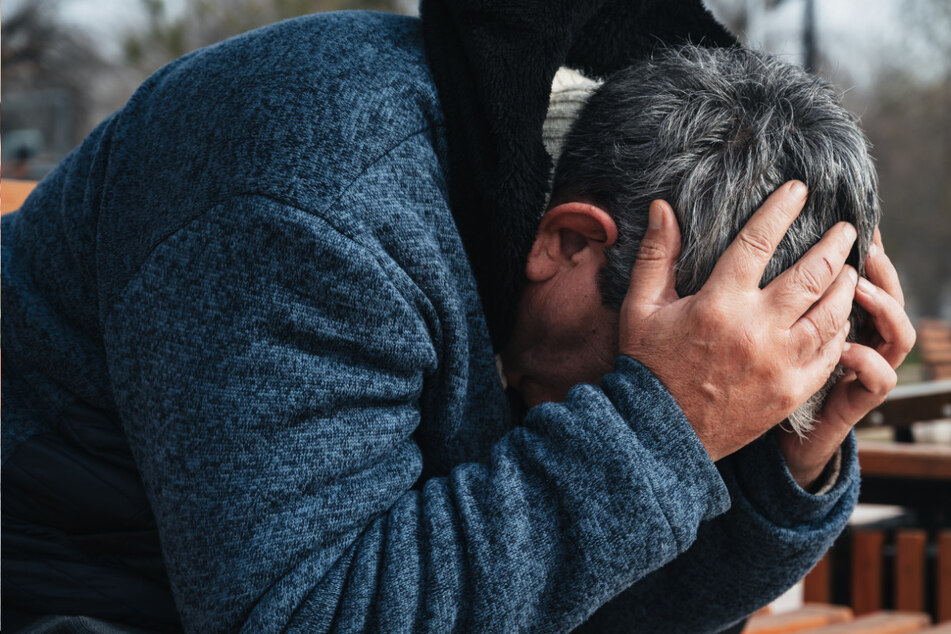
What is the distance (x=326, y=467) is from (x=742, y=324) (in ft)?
1.89

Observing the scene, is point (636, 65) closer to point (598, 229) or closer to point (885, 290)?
point (598, 229)

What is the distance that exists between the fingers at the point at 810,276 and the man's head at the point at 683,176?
28mm

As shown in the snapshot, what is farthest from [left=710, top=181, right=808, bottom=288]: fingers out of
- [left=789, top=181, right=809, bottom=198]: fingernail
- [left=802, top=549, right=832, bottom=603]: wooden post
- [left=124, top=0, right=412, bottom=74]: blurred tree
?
[left=124, top=0, right=412, bottom=74]: blurred tree

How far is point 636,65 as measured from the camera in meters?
1.56

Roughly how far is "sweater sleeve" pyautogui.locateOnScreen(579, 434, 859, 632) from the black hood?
20.8 inches

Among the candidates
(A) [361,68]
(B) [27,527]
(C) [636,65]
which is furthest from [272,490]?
(C) [636,65]

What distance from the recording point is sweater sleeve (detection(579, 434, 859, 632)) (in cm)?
158

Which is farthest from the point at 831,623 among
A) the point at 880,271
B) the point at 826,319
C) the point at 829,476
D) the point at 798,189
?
the point at 798,189

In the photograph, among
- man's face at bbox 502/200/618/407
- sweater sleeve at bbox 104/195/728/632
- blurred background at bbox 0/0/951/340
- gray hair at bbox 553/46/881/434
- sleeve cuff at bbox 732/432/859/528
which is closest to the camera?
sweater sleeve at bbox 104/195/728/632

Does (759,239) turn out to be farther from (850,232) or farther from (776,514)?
(776,514)

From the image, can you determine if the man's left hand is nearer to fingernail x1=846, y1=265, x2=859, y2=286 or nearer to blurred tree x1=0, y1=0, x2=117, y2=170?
fingernail x1=846, y1=265, x2=859, y2=286

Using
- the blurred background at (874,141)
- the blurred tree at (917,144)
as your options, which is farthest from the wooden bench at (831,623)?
the blurred tree at (917,144)

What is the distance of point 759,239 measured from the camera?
4.23ft

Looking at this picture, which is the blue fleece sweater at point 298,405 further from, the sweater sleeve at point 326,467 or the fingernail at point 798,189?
the fingernail at point 798,189
